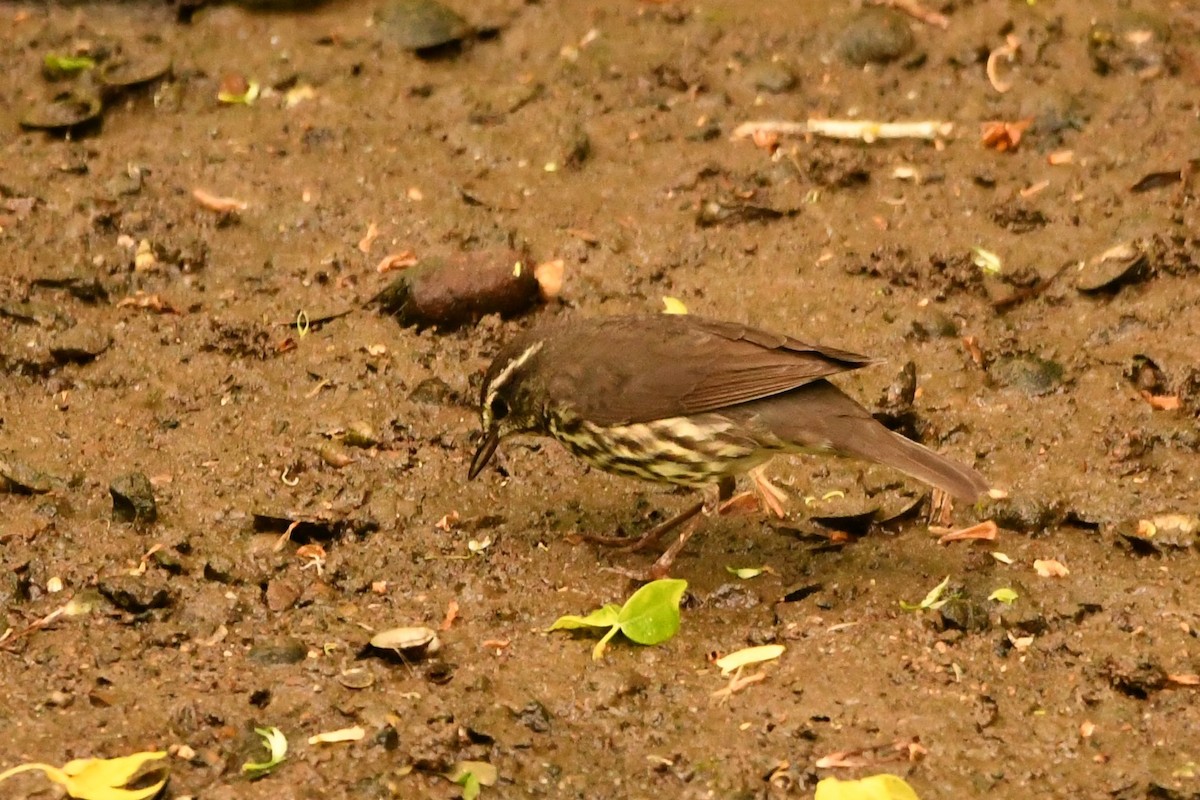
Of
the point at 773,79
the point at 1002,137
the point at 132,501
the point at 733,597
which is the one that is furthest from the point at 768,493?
the point at 773,79

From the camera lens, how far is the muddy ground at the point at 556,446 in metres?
4.57

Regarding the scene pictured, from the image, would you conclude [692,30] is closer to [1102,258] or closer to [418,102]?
[418,102]

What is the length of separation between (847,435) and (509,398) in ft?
4.12

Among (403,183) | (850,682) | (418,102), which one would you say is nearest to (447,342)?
(403,183)

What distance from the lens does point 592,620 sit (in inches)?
198

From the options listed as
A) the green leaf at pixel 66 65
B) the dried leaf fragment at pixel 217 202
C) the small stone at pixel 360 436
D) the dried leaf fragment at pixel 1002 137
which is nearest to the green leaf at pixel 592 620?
the small stone at pixel 360 436

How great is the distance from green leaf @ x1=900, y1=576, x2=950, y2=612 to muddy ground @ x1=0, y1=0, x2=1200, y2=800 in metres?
0.04

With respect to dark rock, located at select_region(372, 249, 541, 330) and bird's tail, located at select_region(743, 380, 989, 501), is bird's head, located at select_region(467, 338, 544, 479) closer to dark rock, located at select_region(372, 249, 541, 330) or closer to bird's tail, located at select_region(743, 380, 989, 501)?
bird's tail, located at select_region(743, 380, 989, 501)

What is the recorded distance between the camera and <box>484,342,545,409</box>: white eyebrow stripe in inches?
222

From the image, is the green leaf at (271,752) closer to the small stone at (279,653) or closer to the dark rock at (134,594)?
the small stone at (279,653)

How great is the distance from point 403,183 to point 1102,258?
11.1 ft

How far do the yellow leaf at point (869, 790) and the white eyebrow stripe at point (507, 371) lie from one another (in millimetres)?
2062

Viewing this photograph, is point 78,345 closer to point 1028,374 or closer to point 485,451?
point 485,451

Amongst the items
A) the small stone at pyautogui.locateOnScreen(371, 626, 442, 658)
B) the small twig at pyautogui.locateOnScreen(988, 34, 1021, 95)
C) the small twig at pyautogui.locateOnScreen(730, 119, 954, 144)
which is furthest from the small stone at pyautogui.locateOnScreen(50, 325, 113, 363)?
the small twig at pyautogui.locateOnScreen(988, 34, 1021, 95)
